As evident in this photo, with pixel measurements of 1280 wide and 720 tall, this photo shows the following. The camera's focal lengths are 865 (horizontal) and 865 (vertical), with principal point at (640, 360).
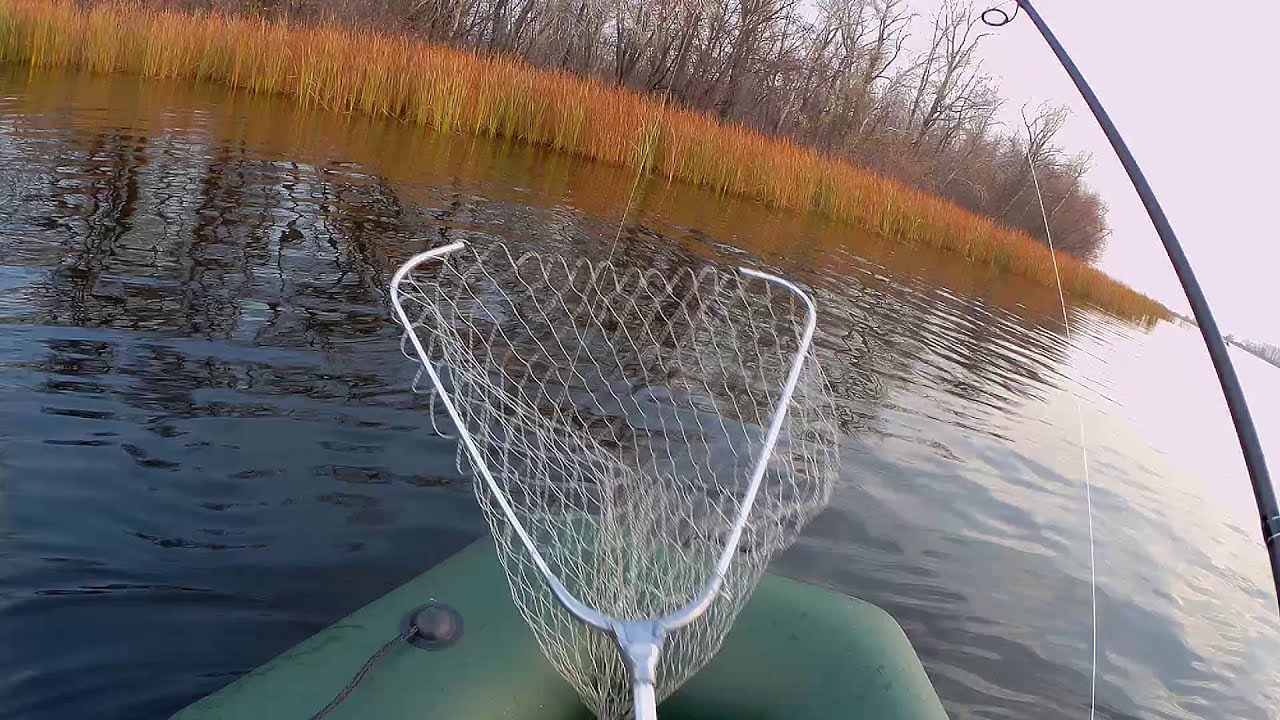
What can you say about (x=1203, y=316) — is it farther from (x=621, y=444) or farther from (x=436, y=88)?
(x=436, y=88)

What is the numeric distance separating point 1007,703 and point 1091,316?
12.2 meters

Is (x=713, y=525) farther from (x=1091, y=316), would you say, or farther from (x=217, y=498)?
(x=1091, y=316)

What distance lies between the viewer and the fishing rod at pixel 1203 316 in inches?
61.5

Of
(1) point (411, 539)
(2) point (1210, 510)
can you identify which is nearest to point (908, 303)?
(2) point (1210, 510)

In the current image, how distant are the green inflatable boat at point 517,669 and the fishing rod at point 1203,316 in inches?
29.3

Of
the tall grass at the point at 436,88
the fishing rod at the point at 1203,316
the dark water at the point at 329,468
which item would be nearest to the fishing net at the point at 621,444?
the dark water at the point at 329,468

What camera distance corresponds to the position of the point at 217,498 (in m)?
2.81

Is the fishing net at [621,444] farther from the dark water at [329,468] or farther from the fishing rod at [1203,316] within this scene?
the fishing rod at [1203,316]

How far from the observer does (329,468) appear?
3139 mm

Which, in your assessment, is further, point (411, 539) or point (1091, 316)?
point (1091, 316)

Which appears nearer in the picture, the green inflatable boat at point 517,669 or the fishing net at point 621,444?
the green inflatable boat at point 517,669

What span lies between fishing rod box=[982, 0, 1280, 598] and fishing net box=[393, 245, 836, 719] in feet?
2.70

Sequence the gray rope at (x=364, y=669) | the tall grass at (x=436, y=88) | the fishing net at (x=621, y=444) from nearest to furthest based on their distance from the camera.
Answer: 1. the gray rope at (x=364, y=669)
2. the fishing net at (x=621, y=444)
3. the tall grass at (x=436, y=88)

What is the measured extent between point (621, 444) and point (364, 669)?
2.14 metres
